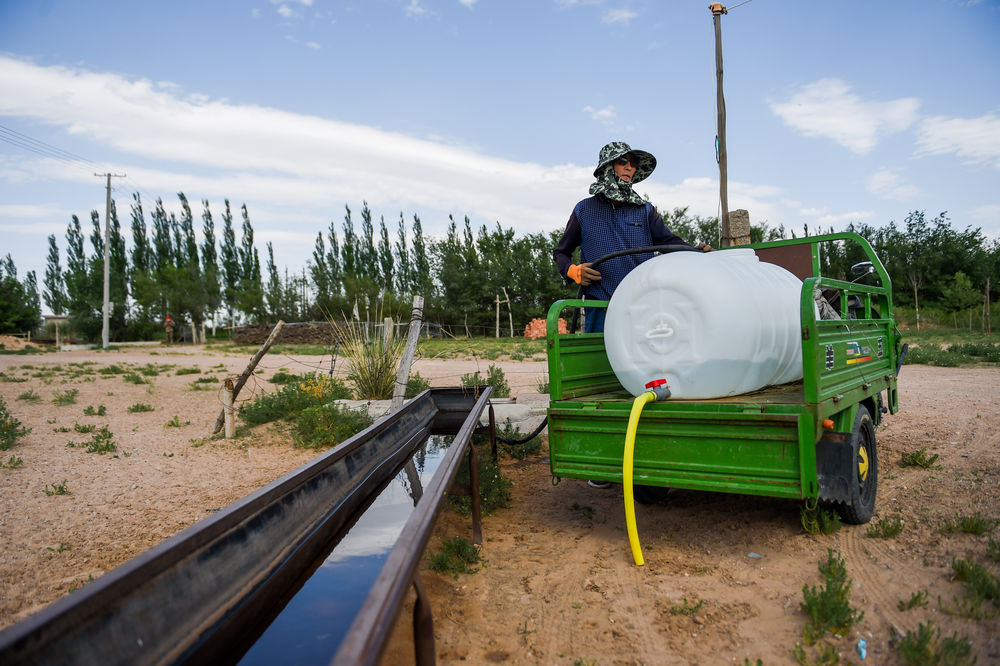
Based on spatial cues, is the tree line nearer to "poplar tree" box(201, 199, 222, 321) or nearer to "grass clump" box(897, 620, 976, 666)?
"poplar tree" box(201, 199, 222, 321)

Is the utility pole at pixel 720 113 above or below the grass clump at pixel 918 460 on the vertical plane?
above

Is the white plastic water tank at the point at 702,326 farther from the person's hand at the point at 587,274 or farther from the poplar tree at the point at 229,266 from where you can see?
the poplar tree at the point at 229,266

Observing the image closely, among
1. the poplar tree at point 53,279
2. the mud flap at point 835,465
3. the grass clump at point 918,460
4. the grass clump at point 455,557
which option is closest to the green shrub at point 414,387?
the grass clump at point 455,557

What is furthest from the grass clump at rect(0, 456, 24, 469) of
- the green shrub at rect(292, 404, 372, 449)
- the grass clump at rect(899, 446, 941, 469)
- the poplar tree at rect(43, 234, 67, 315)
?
the poplar tree at rect(43, 234, 67, 315)

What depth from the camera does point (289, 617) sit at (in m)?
2.67

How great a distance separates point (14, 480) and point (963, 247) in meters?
40.5

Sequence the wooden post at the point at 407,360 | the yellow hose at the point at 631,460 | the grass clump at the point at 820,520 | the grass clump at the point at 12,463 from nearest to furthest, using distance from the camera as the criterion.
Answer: the yellow hose at the point at 631,460 < the grass clump at the point at 820,520 < the grass clump at the point at 12,463 < the wooden post at the point at 407,360

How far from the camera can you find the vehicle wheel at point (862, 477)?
334 centimetres

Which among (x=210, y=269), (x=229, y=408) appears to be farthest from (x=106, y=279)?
(x=229, y=408)

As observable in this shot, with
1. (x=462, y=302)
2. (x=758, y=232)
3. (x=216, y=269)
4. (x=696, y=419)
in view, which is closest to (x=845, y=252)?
(x=758, y=232)

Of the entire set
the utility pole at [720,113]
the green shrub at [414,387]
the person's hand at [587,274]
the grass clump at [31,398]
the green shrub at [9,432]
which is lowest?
the green shrub at [9,432]

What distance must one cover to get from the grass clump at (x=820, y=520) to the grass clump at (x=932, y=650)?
119cm

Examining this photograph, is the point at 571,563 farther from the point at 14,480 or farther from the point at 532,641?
the point at 14,480

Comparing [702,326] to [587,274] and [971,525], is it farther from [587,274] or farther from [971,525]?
[971,525]
